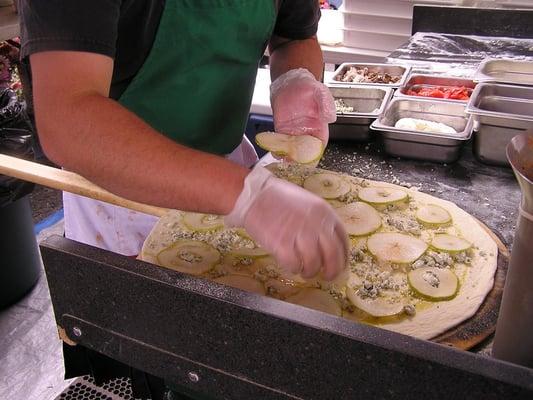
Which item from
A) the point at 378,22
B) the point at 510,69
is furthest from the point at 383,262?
the point at 378,22

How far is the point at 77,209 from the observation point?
1.96m

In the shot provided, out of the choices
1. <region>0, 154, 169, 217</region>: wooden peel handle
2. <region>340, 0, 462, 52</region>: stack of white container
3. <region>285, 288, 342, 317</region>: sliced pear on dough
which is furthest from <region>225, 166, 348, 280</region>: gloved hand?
<region>340, 0, 462, 52</region>: stack of white container

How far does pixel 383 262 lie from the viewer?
1525 mm

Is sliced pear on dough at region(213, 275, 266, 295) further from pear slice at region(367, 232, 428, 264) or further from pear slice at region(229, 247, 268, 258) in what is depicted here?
pear slice at region(367, 232, 428, 264)

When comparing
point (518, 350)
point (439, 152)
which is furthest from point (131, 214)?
point (518, 350)

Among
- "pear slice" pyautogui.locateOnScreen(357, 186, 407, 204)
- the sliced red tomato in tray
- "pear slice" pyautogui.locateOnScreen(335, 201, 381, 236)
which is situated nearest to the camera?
"pear slice" pyautogui.locateOnScreen(335, 201, 381, 236)

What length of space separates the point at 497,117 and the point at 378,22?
7.39 ft

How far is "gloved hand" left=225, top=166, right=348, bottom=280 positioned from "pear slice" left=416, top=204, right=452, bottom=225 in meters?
0.62

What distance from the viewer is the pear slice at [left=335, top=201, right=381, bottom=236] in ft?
5.42

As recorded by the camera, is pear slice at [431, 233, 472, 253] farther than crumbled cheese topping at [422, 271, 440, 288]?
Yes

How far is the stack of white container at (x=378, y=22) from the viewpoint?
3846 millimetres

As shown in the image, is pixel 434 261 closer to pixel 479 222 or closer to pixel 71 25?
pixel 479 222

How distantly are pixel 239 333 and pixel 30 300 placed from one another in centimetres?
251

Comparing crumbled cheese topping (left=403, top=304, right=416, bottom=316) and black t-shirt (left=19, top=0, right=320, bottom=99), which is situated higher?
black t-shirt (left=19, top=0, right=320, bottom=99)
